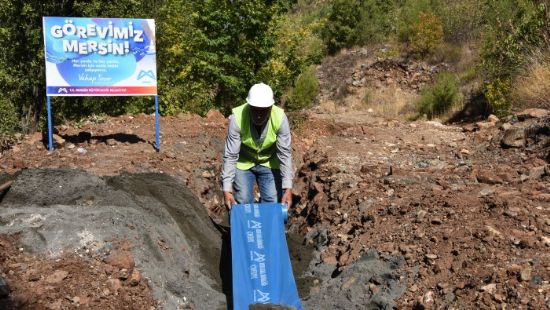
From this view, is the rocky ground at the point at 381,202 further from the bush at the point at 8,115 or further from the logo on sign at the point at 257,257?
the bush at the point at 8,115

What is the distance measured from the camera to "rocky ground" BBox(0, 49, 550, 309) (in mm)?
4414

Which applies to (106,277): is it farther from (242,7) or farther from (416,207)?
(242,7)

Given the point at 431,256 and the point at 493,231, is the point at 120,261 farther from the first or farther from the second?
the point at 493,231

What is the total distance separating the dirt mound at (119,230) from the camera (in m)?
4.65

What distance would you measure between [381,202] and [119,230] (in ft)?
10.5

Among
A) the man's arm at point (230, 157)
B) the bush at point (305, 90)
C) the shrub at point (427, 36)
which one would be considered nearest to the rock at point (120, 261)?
the man's arm at point (230, 157)

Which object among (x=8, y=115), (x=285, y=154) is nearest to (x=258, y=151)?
(x=285, y=154)

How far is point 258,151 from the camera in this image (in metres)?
5.74

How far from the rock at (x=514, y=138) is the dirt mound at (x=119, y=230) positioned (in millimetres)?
4873

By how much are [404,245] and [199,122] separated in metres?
6.31

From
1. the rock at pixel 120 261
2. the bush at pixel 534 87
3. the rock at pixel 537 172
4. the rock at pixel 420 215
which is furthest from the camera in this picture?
the bush at pixel 534 87

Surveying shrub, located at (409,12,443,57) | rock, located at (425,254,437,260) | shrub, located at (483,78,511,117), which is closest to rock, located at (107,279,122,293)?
rock, located at (425,254,437,260)

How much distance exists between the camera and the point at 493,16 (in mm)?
18578

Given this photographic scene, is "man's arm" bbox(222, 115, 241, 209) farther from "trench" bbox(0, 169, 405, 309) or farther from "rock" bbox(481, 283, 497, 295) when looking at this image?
"rock" bbox(481, 283, 497, 295)
